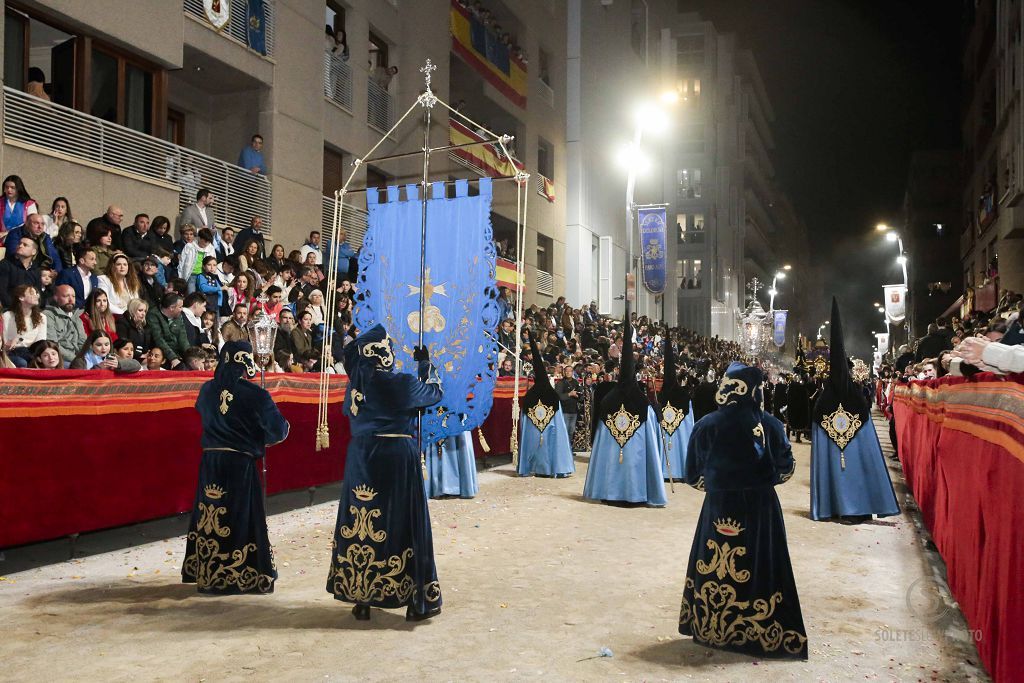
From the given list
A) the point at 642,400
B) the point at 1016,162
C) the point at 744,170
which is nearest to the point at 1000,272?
the point at 1016,162

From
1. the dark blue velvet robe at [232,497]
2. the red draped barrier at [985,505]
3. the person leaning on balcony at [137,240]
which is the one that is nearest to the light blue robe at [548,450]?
the person leaning on balcony at [137,240]

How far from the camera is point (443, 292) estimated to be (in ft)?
27.3

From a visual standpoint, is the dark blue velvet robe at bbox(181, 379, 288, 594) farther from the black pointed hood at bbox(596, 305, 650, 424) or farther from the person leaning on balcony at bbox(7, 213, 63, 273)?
the black pointed hood at bbox(596, 305, 650, 424)

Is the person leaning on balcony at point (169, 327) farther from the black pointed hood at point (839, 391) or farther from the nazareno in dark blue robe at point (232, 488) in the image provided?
the black pointed hood at point (839, 391)

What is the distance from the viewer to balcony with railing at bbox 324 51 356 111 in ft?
64.8

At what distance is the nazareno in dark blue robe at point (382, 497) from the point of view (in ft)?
20.0

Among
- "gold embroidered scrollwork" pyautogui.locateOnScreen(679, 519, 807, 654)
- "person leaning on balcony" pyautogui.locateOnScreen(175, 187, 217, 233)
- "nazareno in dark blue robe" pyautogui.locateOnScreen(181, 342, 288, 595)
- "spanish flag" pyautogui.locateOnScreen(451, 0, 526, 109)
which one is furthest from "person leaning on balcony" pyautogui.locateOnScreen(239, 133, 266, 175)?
"gold embroidered scrollwork" pyautogui.locateOnScreen(679, 519, 807, 654)

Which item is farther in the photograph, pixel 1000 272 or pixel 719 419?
pixel 1000 272

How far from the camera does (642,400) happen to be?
11.8 meters

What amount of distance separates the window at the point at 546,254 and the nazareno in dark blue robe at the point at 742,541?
25356 mm

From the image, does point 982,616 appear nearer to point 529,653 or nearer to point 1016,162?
point 529,653

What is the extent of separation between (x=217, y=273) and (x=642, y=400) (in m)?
6.29

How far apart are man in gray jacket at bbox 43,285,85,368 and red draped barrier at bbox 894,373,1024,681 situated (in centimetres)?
854

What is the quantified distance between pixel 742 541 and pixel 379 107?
737 inches
